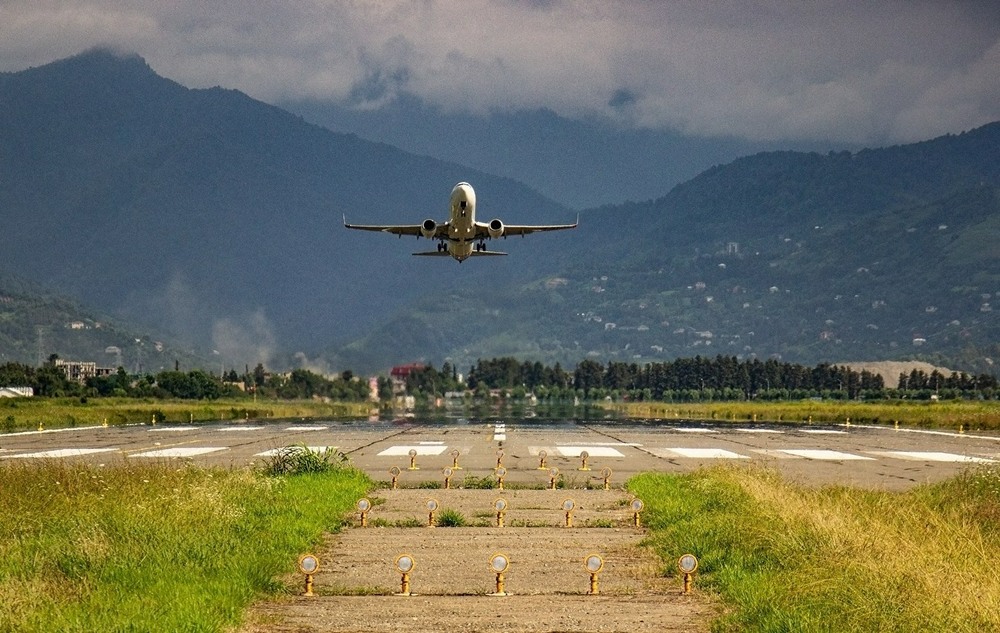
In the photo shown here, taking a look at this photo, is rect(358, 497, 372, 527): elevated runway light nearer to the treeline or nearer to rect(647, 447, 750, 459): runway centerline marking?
rect(647, 447, 750, 459): runway centerline marking

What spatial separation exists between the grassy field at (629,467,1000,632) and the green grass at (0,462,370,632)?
6.49m

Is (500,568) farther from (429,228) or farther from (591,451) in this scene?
(429,228)

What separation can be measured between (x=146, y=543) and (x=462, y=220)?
47.8 meters

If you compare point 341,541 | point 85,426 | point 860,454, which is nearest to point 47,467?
point 341,541

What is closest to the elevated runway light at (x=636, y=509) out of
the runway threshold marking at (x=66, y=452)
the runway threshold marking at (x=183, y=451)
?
the runway threshold marking at (x=183, y=451)

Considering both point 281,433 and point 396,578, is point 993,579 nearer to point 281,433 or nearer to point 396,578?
point 396,578

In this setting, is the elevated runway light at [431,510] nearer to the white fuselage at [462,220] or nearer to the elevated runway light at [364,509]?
the elevated runway light at [364,509]

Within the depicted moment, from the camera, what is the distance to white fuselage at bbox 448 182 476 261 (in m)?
63.7

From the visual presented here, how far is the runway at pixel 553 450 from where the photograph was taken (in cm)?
3897

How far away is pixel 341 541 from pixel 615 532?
555cm

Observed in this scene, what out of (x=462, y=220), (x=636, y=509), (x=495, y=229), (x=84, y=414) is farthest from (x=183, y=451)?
(x=84, y=414)

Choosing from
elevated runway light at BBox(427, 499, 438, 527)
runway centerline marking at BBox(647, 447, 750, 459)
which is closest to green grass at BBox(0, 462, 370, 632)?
elevated runway light at BBox(427, 499, 438, 527)

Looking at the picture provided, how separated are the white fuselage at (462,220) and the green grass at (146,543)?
3637 centimetres

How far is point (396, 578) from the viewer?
1845cm
